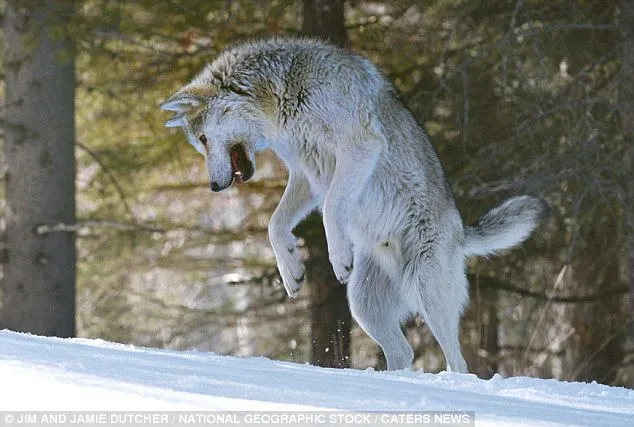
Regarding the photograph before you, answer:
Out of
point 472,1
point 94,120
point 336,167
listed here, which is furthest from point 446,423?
point 94,120

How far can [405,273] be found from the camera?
7.54m

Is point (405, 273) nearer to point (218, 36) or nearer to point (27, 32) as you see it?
point (218, 36)

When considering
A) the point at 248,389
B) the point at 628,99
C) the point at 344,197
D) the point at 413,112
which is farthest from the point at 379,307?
the point at 248,389

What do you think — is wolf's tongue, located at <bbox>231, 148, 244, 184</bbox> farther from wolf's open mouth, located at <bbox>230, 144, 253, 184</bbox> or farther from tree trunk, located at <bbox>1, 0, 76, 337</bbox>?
tree trunk, located at <bbox>1, 0, 76, 337</bbox>

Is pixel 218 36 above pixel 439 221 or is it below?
above

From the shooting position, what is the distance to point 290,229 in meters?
7.57

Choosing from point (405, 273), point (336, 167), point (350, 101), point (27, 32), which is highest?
point (27, 32)

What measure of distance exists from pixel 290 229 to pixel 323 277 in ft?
15.0

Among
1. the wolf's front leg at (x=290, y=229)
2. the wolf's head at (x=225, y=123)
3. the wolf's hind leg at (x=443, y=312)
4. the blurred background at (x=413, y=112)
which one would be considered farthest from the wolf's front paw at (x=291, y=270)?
the blurred background at (x=413, y=112)

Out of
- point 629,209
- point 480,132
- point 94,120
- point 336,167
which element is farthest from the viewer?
point 94,120

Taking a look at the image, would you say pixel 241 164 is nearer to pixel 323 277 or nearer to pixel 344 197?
pixel 344 197

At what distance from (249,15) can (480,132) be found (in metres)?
2.79

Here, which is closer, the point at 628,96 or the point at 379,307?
the point at 379,307
